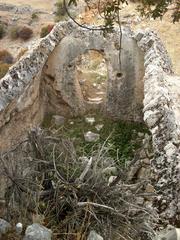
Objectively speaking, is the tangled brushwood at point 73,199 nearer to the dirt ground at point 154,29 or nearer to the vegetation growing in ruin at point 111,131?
the vegetation growing in ruin at point 111,131

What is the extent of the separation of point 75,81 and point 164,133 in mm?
6303

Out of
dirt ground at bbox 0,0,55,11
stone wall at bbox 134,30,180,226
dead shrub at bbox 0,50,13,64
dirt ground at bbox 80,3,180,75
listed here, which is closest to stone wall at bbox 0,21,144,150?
stone wall at bbox 134,30,180,226

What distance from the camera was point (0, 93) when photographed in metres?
10.9

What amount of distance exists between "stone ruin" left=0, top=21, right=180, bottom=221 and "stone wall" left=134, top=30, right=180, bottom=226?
1.1 inches

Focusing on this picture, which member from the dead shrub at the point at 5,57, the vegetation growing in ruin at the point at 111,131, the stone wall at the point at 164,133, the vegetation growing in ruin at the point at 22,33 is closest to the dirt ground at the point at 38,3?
the vegetation growing in ruin at the point at 22,33

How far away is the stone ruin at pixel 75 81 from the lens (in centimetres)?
1095

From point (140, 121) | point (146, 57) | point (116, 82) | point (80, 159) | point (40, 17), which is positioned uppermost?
point (80, 159)

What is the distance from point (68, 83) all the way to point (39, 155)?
25.3 ft

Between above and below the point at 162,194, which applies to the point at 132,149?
below

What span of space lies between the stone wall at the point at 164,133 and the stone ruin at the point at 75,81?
0.09 ft

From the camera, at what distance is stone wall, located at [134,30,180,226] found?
24.5 feet

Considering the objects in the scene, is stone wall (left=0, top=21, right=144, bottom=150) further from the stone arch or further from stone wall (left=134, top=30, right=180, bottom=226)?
stone wall (left=134, top=30, right=180, bottom=226)

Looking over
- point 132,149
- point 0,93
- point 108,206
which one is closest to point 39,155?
point 108,206

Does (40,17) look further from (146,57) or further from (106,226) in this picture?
(106,226)
